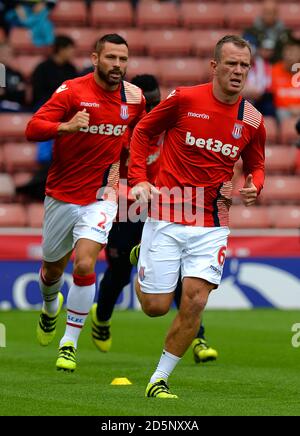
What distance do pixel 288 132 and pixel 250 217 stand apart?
1.87 meters

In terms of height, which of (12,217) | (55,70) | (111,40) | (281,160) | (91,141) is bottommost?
(12,217)

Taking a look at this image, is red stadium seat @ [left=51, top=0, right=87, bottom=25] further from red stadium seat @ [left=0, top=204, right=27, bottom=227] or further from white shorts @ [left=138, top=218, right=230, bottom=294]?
white shorts @ [left=138, top=218, right=230, bottom=294]

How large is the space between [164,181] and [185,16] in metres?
11.6

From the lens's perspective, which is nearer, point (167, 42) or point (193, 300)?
point (193, 300)

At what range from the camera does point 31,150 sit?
1662 centimetres

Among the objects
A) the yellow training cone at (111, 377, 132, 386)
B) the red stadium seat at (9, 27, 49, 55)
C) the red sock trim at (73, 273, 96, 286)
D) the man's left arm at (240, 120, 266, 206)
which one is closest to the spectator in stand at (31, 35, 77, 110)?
the red stadium seat at (9, 27, 49, 55)

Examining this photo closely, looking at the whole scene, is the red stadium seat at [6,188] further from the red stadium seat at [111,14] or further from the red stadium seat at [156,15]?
the red stadium seat at [156,15]

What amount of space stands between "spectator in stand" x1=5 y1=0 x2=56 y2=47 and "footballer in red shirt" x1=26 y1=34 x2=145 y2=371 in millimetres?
8032

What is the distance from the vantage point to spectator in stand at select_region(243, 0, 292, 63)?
58.6 ft

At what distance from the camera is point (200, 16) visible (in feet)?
64.3

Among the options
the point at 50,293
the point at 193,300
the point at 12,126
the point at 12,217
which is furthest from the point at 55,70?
the point at 193,300

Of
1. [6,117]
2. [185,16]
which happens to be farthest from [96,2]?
[6,117]

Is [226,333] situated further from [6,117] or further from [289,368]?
[6,117]

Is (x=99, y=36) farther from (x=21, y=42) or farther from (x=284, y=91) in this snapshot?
(x=284, y=91)
